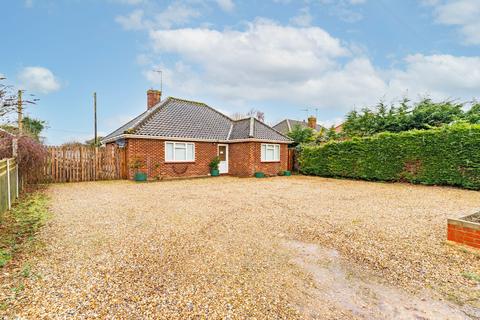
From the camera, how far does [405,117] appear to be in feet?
47.6

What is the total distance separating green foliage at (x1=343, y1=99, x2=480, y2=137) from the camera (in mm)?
13305

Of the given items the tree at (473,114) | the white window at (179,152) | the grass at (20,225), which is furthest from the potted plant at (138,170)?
the tree at (473,114)

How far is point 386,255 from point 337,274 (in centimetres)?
118

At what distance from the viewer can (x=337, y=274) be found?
312 cm

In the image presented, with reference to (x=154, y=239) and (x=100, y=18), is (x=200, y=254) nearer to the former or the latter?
(x=154, y=239)

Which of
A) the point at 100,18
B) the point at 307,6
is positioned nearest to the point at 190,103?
the point at 100,18

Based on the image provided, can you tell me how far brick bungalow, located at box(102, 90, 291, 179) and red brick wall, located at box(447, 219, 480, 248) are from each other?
37.9 ft

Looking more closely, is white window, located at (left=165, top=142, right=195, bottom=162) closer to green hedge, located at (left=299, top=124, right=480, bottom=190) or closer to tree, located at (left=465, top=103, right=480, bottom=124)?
green hedge, located at (left=299, top=124, right=480, bottom=190)

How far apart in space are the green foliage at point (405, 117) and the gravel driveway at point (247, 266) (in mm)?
9797

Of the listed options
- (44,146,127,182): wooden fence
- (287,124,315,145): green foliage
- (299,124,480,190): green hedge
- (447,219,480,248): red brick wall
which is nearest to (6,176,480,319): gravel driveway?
(447,219,480,248): red brick wall

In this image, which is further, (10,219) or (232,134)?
(232,134)

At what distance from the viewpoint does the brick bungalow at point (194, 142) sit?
521 inches

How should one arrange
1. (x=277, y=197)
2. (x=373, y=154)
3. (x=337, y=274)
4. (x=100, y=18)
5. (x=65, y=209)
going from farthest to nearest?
(x=373, y=154) < (x=100, y=18) < (x=277, y=197) < (x=65, y=209) < (x=337, y=274)

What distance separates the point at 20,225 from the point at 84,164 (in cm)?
851
